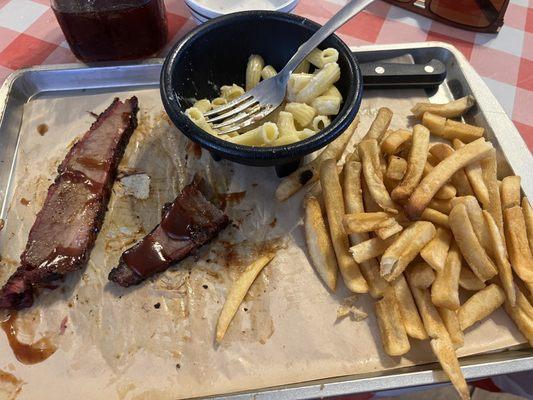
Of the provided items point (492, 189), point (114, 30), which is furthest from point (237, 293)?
point (114, 30)

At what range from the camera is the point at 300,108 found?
182cm

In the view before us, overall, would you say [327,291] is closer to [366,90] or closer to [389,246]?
[389,246]

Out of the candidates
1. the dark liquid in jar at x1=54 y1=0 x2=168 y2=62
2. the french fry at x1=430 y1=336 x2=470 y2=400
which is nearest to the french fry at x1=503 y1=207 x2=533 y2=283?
the french fry at x1=430 y1=336 x2=470 y2=400

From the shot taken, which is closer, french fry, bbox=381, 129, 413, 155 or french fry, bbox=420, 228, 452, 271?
french fry, bbox=420, 228, 452, 271

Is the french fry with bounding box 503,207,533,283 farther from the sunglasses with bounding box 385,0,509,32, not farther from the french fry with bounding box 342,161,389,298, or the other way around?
the sunglasses with bounding box 385,0,509,32

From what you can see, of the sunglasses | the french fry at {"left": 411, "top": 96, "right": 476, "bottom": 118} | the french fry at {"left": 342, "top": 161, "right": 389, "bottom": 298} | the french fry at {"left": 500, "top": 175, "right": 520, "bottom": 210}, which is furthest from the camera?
the sunglasses

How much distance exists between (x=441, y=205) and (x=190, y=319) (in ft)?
3.34

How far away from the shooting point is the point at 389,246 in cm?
155

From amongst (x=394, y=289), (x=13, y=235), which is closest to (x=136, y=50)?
(x=13, y=235)

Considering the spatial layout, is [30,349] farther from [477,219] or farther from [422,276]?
[477,219]

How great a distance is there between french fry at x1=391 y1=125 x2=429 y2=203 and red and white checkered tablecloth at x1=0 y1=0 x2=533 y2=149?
843mm

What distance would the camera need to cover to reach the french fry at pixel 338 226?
159 cm

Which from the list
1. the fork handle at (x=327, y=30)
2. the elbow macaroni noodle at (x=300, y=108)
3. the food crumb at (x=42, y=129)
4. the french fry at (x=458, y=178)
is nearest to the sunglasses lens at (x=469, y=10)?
the fork handle at (x=327, y=30)

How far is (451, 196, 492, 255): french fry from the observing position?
1.54m
